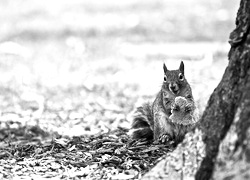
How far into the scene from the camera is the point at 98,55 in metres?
9.84

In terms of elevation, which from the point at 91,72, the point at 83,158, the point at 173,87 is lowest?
the point at 83,158

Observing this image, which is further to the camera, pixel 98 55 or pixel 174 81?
pixel 98 55

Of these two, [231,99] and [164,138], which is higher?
[231,99]

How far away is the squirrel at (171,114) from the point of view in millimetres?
4211

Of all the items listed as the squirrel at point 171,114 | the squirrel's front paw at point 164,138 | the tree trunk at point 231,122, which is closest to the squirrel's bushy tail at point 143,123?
the squirrel at point 171,114

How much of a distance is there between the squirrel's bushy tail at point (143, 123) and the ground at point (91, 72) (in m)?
0.11

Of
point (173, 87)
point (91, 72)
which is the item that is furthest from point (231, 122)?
point (91, 72)

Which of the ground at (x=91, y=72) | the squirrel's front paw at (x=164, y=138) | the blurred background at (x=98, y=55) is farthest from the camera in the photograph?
the blurred background at (x=98, y=55)

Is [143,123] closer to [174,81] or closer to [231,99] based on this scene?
[174,81]

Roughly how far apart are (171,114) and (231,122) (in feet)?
4.75

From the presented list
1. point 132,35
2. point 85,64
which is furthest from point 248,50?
point 132,35

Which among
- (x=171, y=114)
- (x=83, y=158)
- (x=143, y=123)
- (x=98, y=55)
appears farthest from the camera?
(x=98, y=55)

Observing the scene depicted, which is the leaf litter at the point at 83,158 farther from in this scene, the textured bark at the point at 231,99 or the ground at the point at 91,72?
the textured bark at the point at 231,99

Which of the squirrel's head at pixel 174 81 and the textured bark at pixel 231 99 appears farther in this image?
the squirrel's head at pixel 174 81
